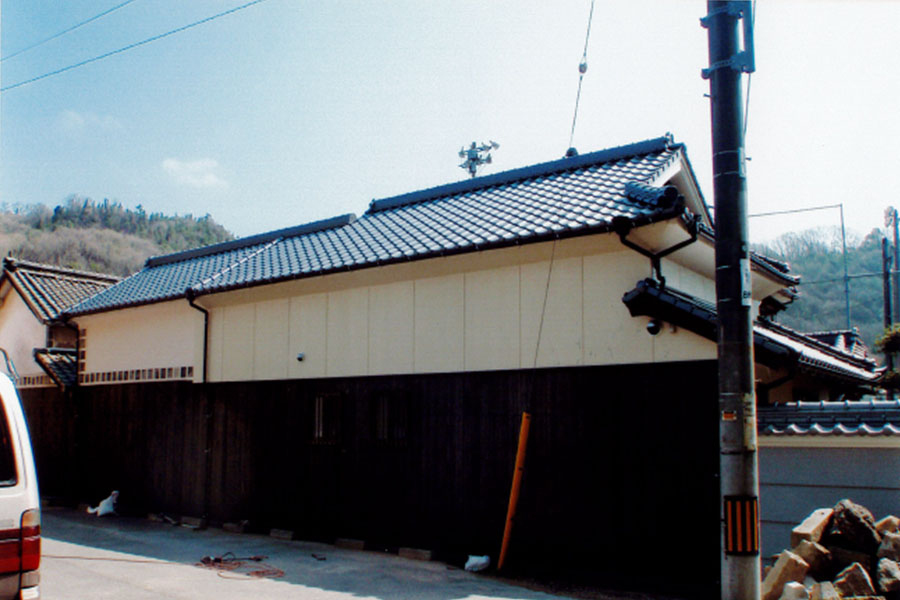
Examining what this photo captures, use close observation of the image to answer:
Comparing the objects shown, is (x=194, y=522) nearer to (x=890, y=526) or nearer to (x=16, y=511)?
(x=16, y=511)

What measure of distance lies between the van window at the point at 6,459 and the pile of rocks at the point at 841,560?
19.9ft

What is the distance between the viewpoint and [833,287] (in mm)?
57219

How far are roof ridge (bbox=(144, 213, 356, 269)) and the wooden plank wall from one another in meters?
3.89

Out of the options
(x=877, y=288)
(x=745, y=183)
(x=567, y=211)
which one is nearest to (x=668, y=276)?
(x=567, y=211)

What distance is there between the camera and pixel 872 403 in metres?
8.16

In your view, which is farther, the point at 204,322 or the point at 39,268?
the point at 39,268

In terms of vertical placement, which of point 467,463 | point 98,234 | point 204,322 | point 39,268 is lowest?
point 467,463

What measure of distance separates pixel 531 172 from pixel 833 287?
173 ft

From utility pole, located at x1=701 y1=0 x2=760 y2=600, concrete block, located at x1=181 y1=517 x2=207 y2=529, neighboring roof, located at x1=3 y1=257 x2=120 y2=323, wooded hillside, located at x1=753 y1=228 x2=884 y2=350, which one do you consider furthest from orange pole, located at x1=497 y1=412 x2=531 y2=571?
wooded hillside, located at x1=753 y1=228 x2=884 y2=350

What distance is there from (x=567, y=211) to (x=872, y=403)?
424 centimetres

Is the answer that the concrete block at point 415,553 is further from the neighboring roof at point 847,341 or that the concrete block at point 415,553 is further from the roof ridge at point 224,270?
the neighboring roof at point 847,341

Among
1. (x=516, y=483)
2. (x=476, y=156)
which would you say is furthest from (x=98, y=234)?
(x=516, y=483)

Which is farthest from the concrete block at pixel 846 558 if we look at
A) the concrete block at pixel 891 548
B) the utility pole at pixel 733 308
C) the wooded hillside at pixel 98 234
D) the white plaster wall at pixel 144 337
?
A: the wooded hillside at pixel 98 234

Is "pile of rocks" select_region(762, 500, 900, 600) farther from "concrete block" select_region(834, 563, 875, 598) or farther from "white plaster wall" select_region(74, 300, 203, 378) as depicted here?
"white plaster wall" select_region(74, 300, 203, 378)
